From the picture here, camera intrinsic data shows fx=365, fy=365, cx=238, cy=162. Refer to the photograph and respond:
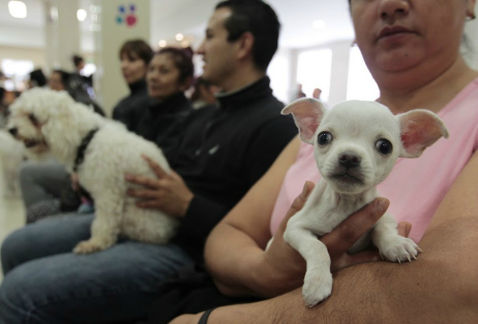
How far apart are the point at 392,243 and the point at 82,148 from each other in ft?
4.02

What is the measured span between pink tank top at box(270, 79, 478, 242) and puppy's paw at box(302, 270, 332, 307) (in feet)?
0.58

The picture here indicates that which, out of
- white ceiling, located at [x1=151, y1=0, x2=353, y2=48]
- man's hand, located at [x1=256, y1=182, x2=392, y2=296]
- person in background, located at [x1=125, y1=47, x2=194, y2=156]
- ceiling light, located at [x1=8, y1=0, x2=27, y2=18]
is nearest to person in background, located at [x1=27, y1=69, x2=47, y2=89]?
white ceiling, located at [x1=151, y1=0, x2=353, y2=48]

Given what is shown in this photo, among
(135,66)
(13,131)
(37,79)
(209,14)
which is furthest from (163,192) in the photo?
(209,14)

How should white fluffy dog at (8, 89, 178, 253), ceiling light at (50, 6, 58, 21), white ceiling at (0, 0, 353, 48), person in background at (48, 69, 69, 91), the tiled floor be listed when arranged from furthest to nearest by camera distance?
1. ceiling light at (50, 6, 58, 21)
2. white ceiling at (0, 0, 353, 48)
3. person in background at (48, 69, 69, 91)
4. the tiled floor
5. white fluffy dog at (8, 89, 178, 253)

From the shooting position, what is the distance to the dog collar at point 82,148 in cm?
140

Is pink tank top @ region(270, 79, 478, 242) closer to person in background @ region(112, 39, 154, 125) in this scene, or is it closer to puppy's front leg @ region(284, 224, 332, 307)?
puppy's front leg @ region(284, 224, 332, 307)

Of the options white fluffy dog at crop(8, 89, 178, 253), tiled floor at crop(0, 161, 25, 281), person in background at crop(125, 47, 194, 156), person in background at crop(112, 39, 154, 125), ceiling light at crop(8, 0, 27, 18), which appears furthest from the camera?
ceiling light at crop(8, 0, 27, 18)

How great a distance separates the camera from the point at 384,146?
0.45 metres

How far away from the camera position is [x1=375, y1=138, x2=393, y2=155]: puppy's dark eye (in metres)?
0.44

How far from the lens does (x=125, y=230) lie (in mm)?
1339

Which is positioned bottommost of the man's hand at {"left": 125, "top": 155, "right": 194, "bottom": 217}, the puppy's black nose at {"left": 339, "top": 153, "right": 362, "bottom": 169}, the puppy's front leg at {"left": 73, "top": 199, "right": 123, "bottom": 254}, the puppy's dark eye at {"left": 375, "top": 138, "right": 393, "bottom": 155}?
the puppy's front leg at {"left": 73, "top": 199, "right": 123, "bottom": 254}

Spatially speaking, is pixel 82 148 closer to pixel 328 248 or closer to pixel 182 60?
pixel 182 60

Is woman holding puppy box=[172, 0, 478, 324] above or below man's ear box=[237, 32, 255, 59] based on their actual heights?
below

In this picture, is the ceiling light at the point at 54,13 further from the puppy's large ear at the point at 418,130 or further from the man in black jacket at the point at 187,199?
the puppy's large ear at the point at 418,130
